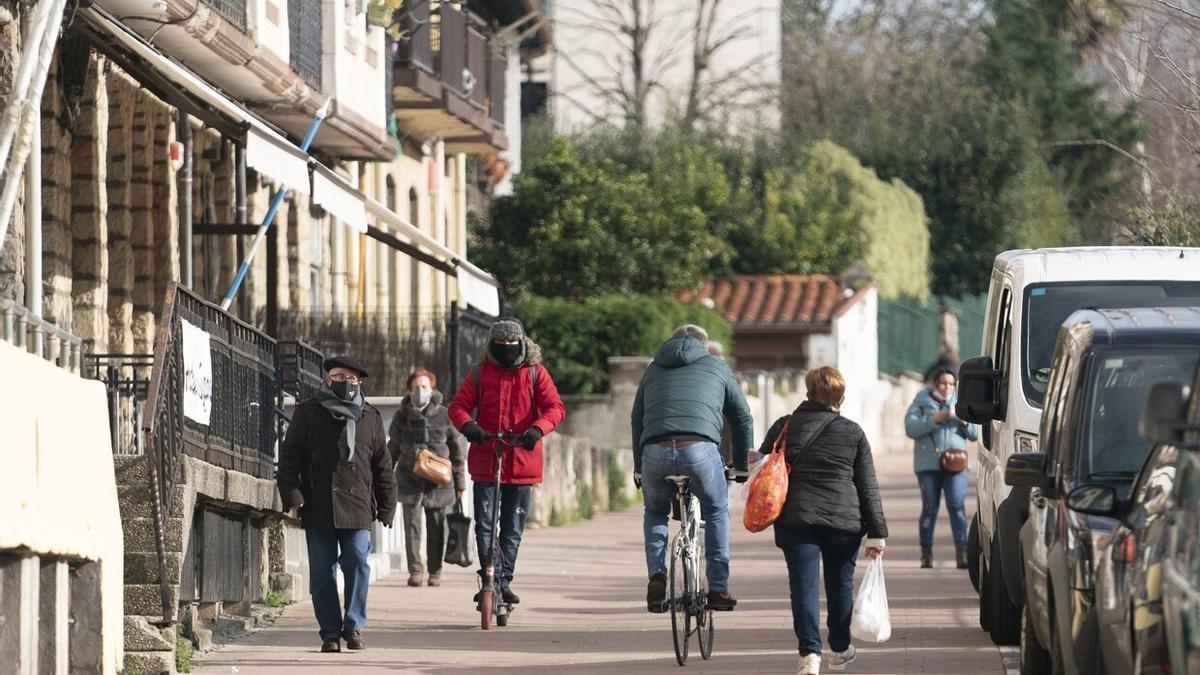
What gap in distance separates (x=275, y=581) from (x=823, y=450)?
20.8 feet

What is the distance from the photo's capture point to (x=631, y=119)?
63.1 meters

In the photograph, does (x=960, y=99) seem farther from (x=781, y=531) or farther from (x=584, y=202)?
(x=781, y=531)

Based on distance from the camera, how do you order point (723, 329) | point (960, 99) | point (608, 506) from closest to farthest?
point (608, 506), point (723, 329), point (960, 99)

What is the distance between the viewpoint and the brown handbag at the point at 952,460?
829 inches

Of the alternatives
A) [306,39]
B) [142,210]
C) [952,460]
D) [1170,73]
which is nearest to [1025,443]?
[952,460]

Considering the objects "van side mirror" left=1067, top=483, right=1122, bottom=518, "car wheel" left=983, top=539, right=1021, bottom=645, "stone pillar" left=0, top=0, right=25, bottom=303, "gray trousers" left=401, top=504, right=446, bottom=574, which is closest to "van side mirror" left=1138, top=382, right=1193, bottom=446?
"van side mirror" left=1067, top=483, right=1122, bottom=518

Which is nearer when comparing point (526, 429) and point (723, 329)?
point (526, 429)

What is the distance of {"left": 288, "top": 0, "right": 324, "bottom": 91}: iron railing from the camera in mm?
23812

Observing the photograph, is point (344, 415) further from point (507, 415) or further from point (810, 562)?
point (810, 562)

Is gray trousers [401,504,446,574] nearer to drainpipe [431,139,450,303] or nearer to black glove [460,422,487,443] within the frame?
black glove [460,422,487,443]

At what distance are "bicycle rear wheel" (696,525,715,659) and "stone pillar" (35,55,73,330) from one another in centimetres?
728

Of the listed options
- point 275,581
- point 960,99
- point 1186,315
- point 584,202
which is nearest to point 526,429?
point 275,581

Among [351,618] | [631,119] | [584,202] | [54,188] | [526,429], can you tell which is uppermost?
[631,119]

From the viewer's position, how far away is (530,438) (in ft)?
51.4
